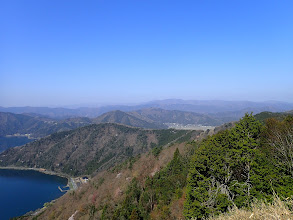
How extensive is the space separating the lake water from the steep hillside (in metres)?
11.7

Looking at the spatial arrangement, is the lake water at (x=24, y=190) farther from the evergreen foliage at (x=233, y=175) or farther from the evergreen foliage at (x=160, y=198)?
the evergreen foliage at (x=233, y=175)

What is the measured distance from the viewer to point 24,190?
8019 centimetres

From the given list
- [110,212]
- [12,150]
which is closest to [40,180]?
[12,150]

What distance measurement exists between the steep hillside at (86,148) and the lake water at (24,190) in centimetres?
1170

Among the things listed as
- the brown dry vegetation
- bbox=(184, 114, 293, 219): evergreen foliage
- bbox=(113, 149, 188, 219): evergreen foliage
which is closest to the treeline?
bbox=(184, 114, 293, 219): evergreen foliage

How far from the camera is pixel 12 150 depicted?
13100 cm

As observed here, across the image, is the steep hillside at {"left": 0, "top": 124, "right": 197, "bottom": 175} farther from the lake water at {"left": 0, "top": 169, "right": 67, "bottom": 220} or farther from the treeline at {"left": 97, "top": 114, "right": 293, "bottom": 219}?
the treeline at {"left": 97, "top": 114, "right": 293, "bottom": 219}

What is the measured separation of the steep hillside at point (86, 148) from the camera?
4375 inches

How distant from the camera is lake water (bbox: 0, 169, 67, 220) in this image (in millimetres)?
65375

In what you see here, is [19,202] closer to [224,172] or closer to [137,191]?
[137,191]

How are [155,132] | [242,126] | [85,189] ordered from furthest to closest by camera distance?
[155,132], [85,189], [242,126]

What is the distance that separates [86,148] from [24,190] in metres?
48.5

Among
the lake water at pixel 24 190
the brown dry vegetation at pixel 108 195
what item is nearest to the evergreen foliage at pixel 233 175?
the brown dry vegetation at pixel 108 195

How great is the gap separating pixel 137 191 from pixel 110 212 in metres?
4.96
